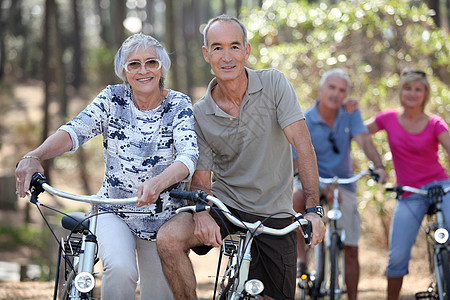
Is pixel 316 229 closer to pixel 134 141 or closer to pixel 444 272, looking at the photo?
pixel 134 141

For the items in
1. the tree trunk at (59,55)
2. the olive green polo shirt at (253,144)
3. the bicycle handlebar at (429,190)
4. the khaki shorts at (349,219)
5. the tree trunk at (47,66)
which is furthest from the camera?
the tree trunk at (59,55)

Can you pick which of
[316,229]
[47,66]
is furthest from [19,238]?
[316,229]

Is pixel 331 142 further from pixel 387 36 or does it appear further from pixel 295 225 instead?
pixel 387 36

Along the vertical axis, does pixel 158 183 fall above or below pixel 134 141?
below

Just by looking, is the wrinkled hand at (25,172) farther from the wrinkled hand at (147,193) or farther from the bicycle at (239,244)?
the bicycle at (239,244)

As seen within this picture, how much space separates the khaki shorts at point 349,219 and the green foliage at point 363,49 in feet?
8.83

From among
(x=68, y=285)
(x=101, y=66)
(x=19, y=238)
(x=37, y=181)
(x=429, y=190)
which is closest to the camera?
(x=37, y=181)

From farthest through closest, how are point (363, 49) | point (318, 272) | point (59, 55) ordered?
point (59, 55)
point (363, 49)
point (318, 272)

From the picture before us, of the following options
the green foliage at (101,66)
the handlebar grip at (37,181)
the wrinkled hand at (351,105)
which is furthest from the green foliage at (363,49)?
the green foliage at (101,66)

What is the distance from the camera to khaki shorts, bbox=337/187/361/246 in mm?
6934

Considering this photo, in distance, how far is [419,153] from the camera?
634 cm

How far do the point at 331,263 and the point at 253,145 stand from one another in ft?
7.98

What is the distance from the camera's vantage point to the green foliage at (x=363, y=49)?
991cm

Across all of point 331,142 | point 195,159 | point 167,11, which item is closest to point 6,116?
point 167,11
